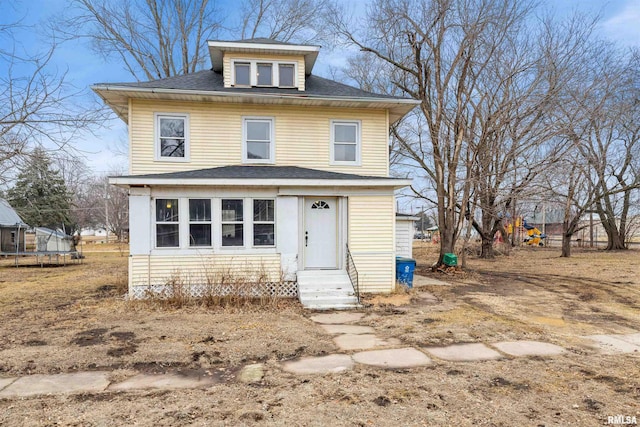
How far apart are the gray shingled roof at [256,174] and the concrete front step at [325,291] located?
250 cm

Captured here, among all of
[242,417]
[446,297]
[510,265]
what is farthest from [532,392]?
[510,265]

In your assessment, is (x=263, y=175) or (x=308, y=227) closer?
(x=263, y=175)

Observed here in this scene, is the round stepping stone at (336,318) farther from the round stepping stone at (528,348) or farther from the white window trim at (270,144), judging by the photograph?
the white window trim at (270,144)

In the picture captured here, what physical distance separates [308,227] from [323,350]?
4.82 m

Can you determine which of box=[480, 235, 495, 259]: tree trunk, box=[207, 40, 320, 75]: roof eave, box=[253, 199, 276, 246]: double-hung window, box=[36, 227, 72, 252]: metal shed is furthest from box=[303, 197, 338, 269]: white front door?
box=[36, 227, 72, 252]: metal shed

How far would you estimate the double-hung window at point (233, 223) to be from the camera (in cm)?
955

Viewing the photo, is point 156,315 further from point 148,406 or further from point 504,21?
point 504,21

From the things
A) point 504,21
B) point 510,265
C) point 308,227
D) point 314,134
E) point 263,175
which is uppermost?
point 504,21

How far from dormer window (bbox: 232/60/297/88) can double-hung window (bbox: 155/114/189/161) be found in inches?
79.2

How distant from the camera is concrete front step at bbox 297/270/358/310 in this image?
8.68m

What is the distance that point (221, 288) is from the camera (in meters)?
8.94

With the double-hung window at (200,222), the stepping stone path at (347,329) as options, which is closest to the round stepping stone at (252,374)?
the stepping stone path at (347,329)

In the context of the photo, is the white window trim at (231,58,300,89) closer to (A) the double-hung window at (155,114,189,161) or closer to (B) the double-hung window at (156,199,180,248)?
(A) the double-hung window at (155,114,189,161)

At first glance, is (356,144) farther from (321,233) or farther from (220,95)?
(220,95)
